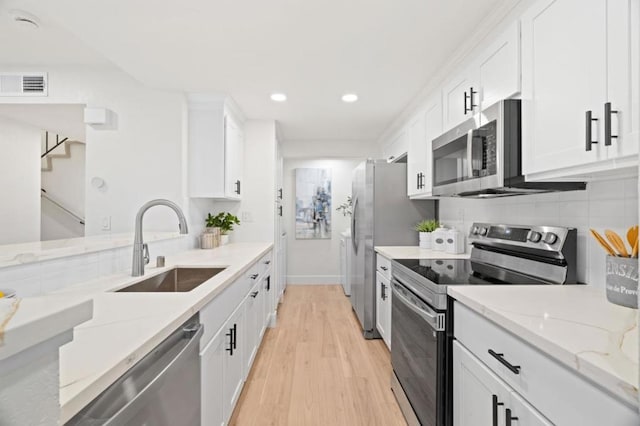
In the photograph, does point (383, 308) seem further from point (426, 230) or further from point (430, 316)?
point (430, 316)

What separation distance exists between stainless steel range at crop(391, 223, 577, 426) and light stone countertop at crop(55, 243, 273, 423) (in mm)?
1008

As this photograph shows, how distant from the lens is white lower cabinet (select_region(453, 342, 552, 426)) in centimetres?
100

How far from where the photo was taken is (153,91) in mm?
2951

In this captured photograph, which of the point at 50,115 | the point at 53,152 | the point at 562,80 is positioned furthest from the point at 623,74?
the point at 53,152

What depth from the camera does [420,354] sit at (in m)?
1.75

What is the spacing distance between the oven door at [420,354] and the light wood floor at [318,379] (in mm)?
289

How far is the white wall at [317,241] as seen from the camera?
5.95m

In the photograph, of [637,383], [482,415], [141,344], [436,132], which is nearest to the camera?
[637,383]

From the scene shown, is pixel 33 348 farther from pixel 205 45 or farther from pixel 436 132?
pixel 436 132

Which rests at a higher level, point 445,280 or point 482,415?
point 445,280

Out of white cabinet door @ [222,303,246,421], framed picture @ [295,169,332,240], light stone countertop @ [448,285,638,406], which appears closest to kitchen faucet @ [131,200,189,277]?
white cabinet door @ [222,303,246,421]

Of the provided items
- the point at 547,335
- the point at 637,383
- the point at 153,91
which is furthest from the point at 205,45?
the point at 637,383

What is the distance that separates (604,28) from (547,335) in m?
0.99

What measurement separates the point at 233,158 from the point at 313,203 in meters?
2.65
